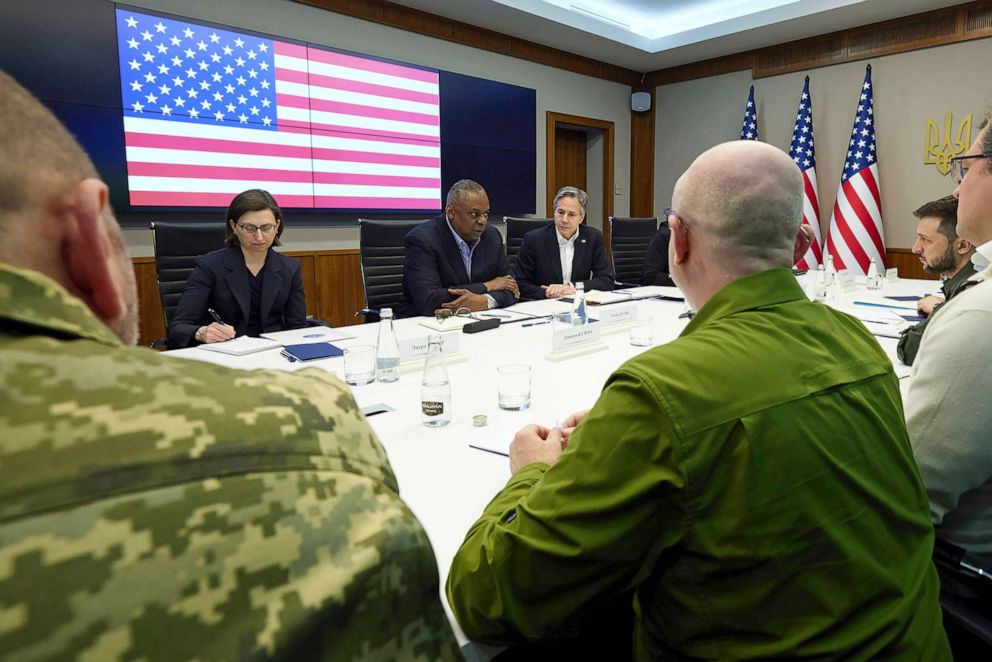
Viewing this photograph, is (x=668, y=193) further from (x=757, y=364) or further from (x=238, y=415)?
(x=238, y=415)

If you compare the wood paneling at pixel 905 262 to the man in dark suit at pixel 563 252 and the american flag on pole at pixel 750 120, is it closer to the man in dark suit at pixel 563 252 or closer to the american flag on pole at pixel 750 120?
the american flag on pole at pixel 750 120

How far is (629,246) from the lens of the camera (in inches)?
205

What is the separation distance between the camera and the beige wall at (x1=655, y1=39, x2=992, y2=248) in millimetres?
5262

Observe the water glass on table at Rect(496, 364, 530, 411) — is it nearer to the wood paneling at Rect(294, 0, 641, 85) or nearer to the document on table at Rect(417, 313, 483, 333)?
the document on table at Rect(417, 313, 483, 333)

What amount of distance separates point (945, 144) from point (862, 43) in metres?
1.20

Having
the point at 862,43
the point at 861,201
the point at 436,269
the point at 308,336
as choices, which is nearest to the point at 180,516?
the point at 308,336

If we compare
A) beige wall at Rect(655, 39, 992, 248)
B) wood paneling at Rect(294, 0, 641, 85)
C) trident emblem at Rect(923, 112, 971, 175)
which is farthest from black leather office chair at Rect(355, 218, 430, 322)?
trident emblem at Rect(923, 112, 971, 175)

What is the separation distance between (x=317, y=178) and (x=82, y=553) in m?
4.70

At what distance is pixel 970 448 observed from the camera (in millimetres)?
1108

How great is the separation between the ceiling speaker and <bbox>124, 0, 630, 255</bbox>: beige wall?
0.31 feet

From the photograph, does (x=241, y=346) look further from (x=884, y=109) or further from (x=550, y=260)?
(x=884, y=109)

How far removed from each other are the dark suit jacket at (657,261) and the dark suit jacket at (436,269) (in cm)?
141

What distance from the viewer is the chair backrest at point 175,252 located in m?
3.03

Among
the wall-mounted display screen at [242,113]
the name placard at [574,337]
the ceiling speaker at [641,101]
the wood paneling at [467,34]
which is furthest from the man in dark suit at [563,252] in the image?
the ceiling speaker at [641,101]
